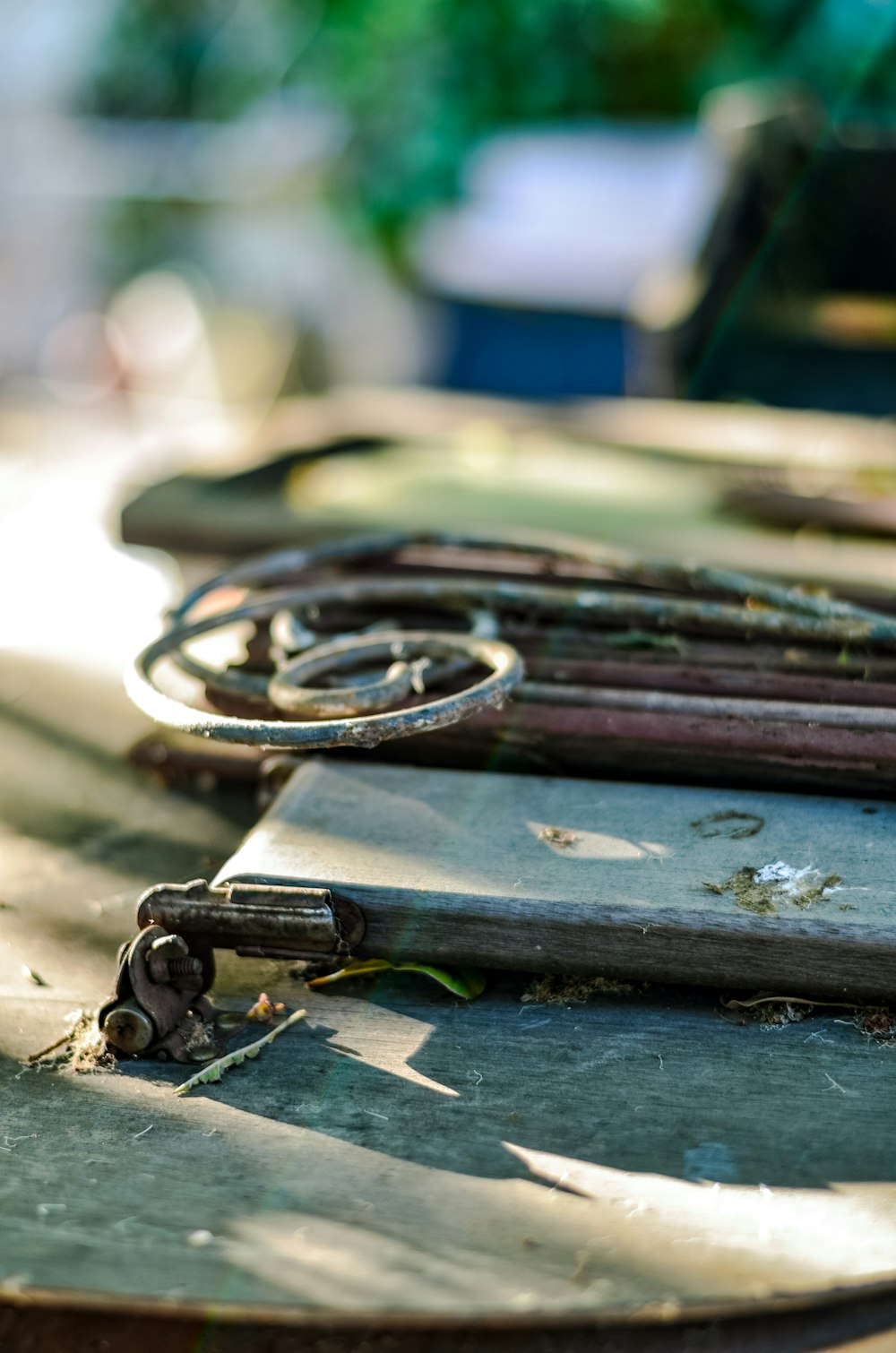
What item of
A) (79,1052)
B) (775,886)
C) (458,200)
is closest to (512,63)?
(458,200)

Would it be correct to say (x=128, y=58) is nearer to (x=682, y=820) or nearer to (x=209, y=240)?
(x=209, y=240)

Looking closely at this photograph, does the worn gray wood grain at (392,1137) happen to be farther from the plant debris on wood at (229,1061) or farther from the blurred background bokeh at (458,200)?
the blurred background bokeh at (458,200)

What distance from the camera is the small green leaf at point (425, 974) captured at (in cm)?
132

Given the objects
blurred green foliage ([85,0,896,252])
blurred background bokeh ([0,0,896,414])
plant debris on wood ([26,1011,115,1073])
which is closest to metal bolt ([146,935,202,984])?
plant debris on wood ([26,1011,115,1073])

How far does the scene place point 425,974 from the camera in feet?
4.52

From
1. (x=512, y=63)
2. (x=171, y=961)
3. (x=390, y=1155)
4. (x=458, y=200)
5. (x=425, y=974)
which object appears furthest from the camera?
(x=458, y=200)

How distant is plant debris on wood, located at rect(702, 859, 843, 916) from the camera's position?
1244 mm

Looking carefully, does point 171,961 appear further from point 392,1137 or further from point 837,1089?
point 837,1089

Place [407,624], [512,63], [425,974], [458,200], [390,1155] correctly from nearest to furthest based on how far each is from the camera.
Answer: [390,1155]
[425,974]
[407,624]
[512,63]
[458,200]

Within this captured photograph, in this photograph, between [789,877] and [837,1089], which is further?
[789,877]

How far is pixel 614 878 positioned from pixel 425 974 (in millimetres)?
239

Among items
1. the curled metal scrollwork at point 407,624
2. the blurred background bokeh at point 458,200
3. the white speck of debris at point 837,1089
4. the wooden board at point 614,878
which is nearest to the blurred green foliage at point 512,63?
the blurred background bokeh at point 458,200

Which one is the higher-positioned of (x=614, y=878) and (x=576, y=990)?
(x=614, y=878)

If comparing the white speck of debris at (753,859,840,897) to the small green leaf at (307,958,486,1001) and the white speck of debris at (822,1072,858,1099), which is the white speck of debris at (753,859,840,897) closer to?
the white speck of debris at (822,1072,858,1099)
